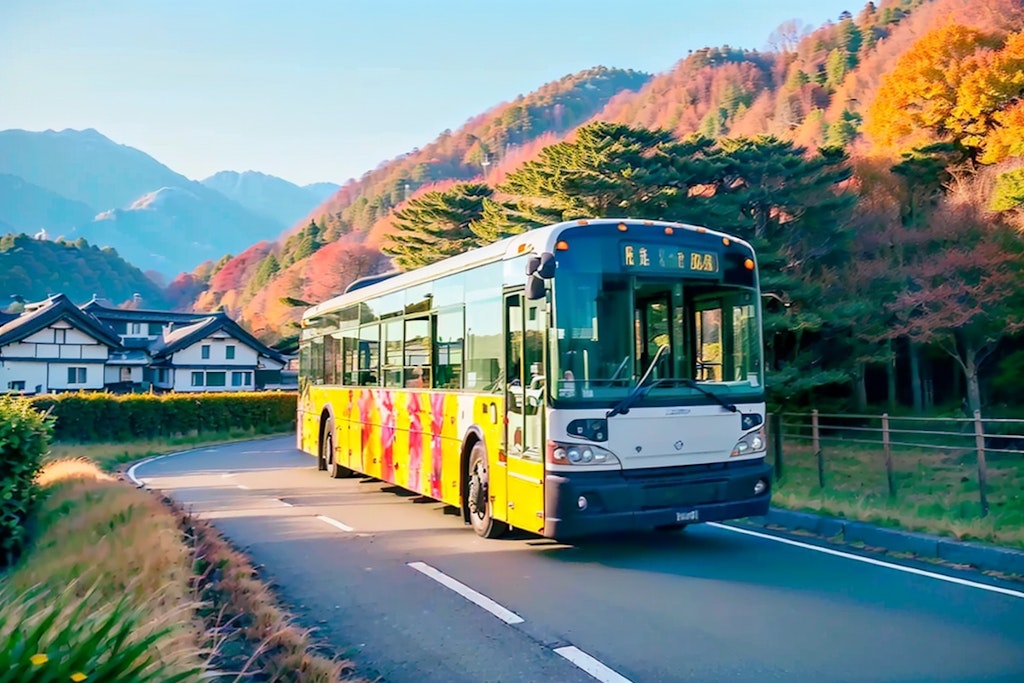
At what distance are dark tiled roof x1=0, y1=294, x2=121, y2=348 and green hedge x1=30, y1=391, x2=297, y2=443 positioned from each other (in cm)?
1852

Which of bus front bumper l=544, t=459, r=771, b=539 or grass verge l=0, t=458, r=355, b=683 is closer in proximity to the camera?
grass verge l=0, t=458, r=355, b=683

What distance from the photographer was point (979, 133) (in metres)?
32.0

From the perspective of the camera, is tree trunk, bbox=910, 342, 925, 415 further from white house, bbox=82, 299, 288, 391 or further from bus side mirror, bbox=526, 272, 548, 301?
white house, bbox=82, 299, 288, 391

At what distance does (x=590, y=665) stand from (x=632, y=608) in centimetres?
144

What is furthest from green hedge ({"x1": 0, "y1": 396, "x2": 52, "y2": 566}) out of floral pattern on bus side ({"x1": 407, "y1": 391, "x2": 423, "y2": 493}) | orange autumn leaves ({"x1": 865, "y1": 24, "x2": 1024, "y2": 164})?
orange autumn leaves ({"x1": 865, "y1": 24, "x2": 1024, "y2": 164})

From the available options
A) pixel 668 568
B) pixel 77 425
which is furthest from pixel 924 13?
pixel 668 568

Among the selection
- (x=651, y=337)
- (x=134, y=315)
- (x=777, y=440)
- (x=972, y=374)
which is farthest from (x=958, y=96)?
(x=134, y=315)

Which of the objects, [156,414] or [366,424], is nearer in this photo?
[366,424]

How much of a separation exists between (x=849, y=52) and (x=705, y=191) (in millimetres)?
55221

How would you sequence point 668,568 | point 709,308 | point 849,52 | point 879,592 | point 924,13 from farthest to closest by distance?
point 849,52, point 924,13, point 709,308, point 668,568, point 879,592

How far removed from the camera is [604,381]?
807 cm

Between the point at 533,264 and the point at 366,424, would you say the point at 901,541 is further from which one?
the point at 366,424

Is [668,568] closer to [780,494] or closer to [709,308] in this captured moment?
[709,308]

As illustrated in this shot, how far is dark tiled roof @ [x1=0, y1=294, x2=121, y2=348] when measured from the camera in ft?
159
